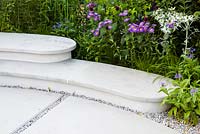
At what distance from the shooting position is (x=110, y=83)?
3.07 m

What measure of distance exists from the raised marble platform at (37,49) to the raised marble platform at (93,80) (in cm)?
6

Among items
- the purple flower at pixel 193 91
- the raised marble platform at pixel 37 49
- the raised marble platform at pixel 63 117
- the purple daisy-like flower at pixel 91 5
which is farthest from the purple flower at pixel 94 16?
the purple flower at pixel 193 91

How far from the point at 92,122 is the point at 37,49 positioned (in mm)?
1085

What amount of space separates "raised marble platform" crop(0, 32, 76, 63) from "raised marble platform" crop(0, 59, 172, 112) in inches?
2.4

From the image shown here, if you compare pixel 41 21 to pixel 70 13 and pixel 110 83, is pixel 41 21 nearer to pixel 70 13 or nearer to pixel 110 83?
pixel 70 13

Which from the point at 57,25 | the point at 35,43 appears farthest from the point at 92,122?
the point at 57,25

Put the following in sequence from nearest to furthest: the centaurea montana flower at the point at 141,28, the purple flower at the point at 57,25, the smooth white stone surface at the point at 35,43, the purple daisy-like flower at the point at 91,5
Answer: the centaurea montana flower at the point at 141,28 < the smooth white stone surface at the point at 35,43 < the purple daisy-like flower at the point at 91,5 < the purple flower at the point at 57,25

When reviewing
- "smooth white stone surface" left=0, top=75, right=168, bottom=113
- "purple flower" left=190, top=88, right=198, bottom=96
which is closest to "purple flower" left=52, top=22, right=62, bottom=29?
"smooth white stone surface" left=0, top=75, right=168, bottom=113

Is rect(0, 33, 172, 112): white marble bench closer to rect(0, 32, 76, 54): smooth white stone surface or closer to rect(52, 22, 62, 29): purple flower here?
rect(0, 32, 76, 54): smooth white stone surface

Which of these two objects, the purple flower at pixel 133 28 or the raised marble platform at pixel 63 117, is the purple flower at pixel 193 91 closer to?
the raised marble platform at pixel 63 117

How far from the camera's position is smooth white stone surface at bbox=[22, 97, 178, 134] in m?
2.62

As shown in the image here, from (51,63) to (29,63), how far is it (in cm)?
23

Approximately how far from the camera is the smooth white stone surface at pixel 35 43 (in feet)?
11.3

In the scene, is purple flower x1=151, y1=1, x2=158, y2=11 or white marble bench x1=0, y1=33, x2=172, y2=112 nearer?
white marble bench x1=0, y1=33, x2=172, y2=112
